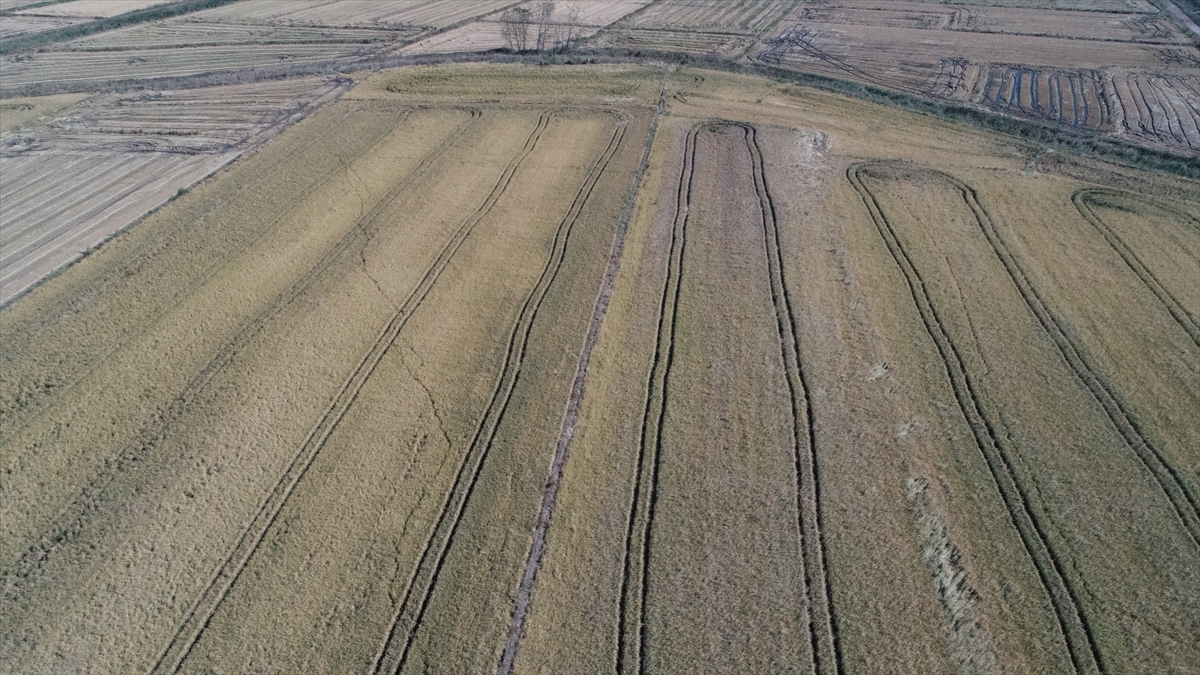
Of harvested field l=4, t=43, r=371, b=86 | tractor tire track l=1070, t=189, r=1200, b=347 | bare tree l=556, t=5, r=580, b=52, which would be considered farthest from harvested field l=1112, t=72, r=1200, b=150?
harvested field l=4, t=43, r=371, b=86

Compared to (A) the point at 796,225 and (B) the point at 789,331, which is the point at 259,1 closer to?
(A) the point at 796,225

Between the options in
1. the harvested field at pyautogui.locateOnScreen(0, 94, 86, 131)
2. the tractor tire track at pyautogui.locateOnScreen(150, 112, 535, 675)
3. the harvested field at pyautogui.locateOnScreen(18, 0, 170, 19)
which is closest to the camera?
the tractor tire track at pyautogui.locateOnScreen(150, 112, 535, 675)

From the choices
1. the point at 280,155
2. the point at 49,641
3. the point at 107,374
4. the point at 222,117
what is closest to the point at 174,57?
the point at 222,117

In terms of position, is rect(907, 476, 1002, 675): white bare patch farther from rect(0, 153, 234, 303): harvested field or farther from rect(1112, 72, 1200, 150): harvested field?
rect(1112, 72, 1200, 150): harvested field

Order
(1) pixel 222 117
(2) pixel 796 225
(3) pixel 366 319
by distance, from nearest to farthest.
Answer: (3) pixel 366 319 → (2) pixel 796 225 → (1) pixel 222 117

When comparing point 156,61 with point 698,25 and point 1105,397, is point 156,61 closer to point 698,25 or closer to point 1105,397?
point 698,25

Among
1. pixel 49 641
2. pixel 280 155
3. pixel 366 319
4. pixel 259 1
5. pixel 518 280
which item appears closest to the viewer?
pixel 49 641

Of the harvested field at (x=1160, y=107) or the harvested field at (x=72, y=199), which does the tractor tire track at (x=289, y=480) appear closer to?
the harvested field at (x=72, y=199)
